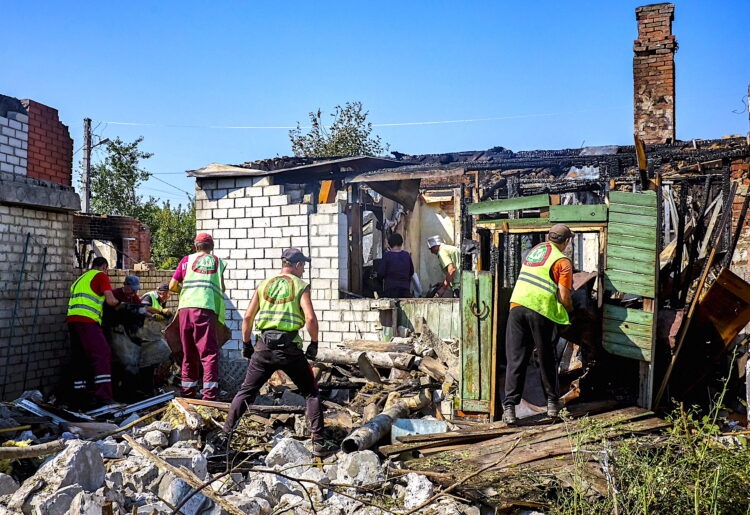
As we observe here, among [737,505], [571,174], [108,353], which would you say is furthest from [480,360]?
[571,174]

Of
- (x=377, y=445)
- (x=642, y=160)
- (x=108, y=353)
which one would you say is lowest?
(x=377, y=445)

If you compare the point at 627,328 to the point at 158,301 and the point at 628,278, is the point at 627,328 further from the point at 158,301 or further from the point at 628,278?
the point at 158,301

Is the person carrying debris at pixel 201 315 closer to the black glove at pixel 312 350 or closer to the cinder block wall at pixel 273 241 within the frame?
the black glove at pixel 312 350

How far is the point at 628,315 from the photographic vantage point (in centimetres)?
629

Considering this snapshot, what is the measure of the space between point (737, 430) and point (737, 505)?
211 centimetres

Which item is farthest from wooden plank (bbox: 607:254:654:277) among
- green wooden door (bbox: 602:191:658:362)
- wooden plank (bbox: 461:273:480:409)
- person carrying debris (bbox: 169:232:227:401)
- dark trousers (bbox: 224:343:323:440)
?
person carrying debris (bbox: 169:232:227:401)

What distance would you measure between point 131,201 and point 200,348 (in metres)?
19.7

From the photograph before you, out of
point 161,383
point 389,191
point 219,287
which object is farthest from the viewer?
point 389,191

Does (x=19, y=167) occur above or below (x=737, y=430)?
above

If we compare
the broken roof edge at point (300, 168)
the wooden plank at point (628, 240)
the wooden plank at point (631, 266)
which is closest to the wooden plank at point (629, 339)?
the wooden plank at point (631, 266)

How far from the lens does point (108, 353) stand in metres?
7.93

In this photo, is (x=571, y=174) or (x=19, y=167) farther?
(x=571, y=174)

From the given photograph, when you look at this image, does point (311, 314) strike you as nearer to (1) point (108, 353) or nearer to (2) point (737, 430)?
(1) point (108, 353)

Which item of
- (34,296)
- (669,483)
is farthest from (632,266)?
(34,296)
